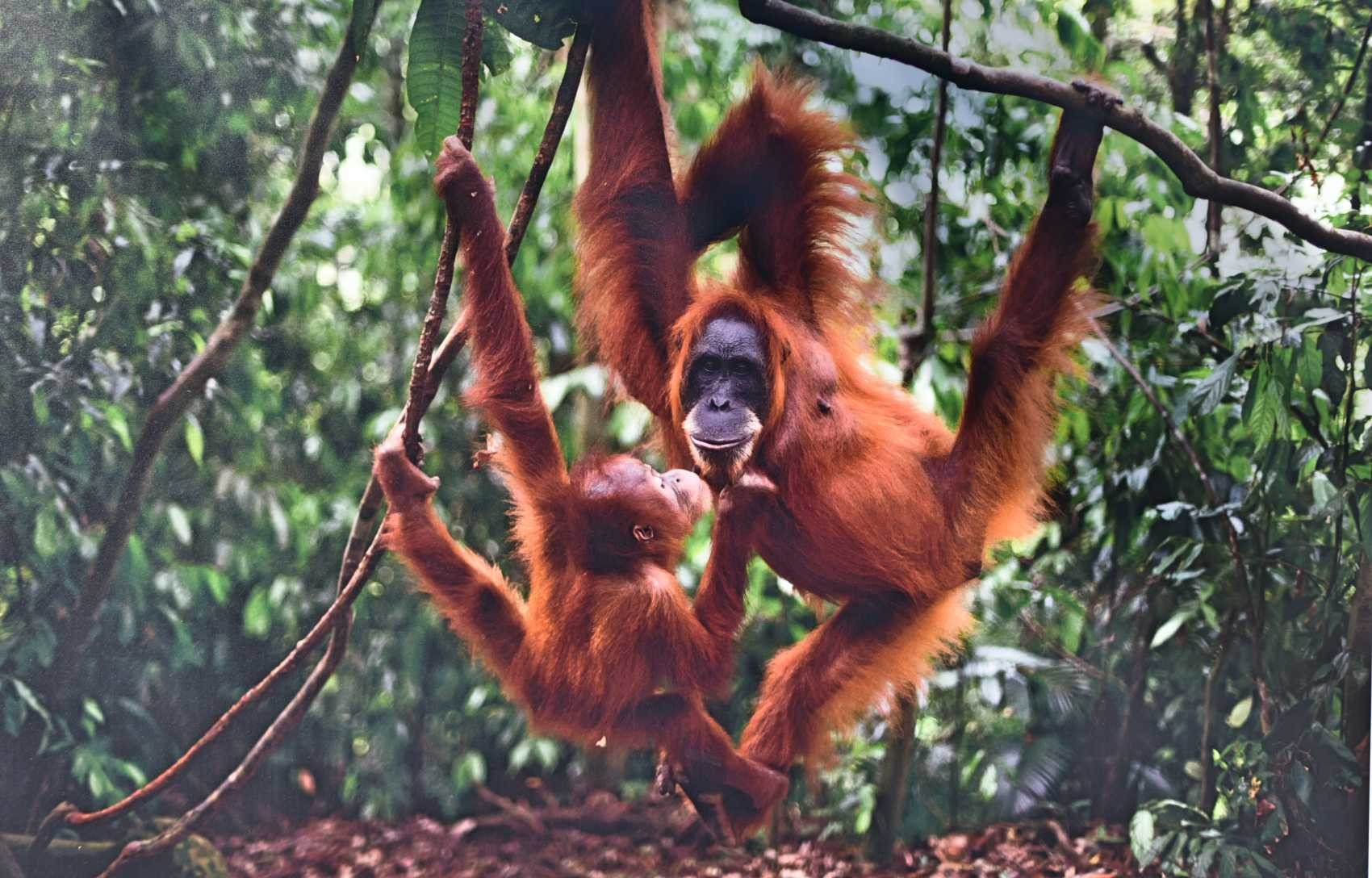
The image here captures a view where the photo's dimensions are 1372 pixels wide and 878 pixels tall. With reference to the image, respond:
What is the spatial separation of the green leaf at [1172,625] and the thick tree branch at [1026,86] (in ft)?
3.07

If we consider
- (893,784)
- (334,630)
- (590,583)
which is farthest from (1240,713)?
(334,630)

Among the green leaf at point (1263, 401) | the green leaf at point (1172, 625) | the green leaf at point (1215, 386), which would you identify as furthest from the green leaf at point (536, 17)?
the green leaf at point (1172, 625)

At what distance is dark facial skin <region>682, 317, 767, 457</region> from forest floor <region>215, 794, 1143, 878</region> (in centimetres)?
79

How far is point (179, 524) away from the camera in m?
2.14

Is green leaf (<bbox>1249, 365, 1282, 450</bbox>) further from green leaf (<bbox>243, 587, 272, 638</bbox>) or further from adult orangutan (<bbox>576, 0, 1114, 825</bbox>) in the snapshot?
green leaf (<bbox>243, 587, 272, 638</bbox>)

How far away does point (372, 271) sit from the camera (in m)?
2.36

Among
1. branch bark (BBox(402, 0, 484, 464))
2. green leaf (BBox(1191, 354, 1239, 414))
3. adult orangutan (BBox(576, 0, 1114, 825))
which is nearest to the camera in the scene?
branch bark (BBox(402, 0, 484, 464))

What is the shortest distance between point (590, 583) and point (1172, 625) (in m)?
1.36

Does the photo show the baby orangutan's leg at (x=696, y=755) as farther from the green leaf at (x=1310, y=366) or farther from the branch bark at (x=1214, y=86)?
the branch bark at (x=1214, y=86)

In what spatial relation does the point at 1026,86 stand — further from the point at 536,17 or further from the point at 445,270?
the point at 445,270

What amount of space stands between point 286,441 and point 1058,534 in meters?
1.73

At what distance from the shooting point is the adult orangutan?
7.12 feet

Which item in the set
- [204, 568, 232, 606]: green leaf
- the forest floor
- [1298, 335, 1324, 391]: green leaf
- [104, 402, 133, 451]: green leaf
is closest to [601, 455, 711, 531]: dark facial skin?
the forest floor

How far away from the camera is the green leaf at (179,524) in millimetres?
2141
